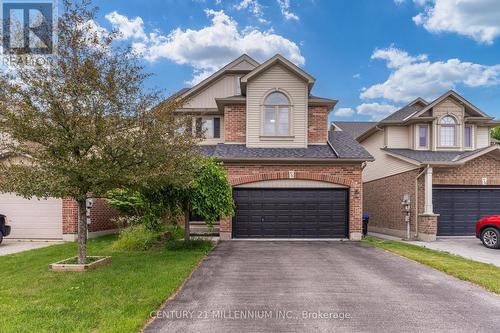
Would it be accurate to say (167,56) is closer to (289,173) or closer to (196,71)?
(196,71)

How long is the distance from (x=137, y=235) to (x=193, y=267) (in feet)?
12.9

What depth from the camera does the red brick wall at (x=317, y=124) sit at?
1476 cm

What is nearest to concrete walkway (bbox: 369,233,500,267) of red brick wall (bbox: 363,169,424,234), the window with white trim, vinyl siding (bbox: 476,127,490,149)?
red brick wall (bbox: 363,169,424,234)

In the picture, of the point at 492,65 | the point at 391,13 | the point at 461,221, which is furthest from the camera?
the point at 492,65

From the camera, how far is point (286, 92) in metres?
14.4

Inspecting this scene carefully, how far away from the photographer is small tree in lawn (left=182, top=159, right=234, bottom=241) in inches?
401

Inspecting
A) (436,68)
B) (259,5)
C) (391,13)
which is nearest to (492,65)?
(436,68)

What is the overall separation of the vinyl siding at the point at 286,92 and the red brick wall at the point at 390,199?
18.0 feet

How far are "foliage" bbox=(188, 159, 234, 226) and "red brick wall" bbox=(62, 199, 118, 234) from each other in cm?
604

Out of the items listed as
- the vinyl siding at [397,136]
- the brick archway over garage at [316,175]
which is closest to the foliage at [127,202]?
the brick archway over garage at [316,175]

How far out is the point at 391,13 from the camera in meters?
17.1

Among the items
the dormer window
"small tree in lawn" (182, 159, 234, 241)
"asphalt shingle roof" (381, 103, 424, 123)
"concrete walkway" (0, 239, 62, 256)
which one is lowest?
"concrete walkway" (0, 239, 62, 256)

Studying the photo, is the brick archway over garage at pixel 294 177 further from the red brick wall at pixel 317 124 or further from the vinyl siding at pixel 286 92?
the red brick wall at pixel 317 124

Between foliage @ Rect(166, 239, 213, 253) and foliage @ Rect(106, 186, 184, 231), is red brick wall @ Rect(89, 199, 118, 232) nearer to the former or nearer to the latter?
foliage @ Rect(106, 186, 184, 231)
